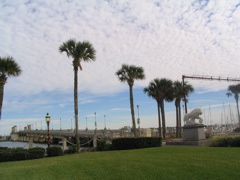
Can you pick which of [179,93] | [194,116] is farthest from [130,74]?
[179,93]

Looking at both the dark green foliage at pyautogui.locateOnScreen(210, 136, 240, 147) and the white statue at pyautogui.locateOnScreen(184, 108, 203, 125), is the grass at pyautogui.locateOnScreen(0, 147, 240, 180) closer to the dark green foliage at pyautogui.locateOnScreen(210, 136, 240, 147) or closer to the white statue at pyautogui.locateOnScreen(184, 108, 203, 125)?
the dark green foliage at pyautogui.locateOnScreen(210, 136, 240, 147)

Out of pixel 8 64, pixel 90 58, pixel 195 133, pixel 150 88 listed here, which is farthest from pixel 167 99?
pixel 8 64

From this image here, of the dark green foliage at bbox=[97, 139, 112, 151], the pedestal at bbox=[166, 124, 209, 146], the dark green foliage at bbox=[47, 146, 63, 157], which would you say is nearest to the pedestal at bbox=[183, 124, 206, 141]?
the pedestal at bbox=[166, 124, 209, 146]

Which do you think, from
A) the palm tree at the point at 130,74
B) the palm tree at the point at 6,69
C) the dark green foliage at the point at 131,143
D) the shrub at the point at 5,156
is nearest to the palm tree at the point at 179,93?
the palm tree at the point at 130,74

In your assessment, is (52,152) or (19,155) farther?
(52,152)

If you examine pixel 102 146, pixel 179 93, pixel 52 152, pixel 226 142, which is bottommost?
pixel 102 146

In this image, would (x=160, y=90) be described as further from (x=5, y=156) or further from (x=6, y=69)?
(x=5, y=156)

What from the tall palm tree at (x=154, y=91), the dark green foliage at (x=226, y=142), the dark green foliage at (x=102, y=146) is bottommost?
the dark green foliage at (x=102, y=146)

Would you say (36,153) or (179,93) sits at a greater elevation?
(179,93)

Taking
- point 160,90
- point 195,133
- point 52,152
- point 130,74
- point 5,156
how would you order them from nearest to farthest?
point 5,156 < point 52,152 < point 195,133 < point 130,74 < point 160,90

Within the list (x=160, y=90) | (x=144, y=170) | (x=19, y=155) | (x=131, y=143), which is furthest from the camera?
(x=160, y=90)

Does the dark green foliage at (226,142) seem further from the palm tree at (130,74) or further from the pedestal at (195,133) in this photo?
the palm tree at (130,74)

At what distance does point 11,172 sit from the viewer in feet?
32.3

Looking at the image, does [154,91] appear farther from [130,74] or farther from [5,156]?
[5,156]
